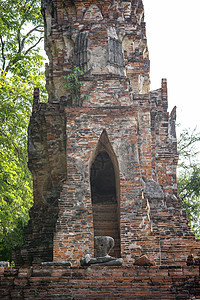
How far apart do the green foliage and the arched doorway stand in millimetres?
1674

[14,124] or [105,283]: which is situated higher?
[14,124]

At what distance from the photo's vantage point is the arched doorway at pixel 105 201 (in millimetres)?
12008

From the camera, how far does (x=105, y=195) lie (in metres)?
13.6

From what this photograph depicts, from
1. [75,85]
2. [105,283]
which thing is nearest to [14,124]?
[75,85]

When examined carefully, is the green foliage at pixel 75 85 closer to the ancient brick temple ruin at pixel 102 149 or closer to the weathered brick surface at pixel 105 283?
the ancient brick temple ruin at pixel 102 149

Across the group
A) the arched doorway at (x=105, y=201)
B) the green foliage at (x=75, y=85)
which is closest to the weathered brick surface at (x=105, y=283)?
the arched doorway at (x=105, y=201)

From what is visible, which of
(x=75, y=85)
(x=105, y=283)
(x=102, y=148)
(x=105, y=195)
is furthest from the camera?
(x=105, y=195)

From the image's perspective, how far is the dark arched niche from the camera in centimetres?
1197

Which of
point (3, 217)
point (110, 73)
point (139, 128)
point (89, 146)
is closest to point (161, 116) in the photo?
point (139, 128)

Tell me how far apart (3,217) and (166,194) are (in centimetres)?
430

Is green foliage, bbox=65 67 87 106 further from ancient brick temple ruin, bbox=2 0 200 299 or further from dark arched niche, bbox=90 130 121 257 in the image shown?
dark arched niche, bbox=90 130 121 257

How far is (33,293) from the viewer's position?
25.1 feet

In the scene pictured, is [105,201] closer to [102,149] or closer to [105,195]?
[105,195]

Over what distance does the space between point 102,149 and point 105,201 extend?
141 centimetres
